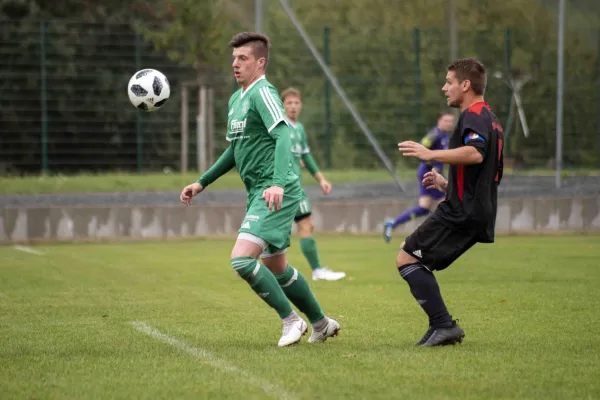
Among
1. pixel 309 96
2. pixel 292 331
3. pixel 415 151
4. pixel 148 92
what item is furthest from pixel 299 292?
pixel 309 96

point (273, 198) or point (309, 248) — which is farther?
point (309, 248)

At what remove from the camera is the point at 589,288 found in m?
11.0

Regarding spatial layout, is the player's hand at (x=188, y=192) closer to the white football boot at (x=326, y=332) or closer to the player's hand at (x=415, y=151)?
the white football boot at (x=326, y=332)

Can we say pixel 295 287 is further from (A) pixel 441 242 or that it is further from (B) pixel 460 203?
(B) pixel 460 203

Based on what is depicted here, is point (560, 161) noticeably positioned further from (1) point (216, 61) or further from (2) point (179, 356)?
(2) point (179, 356)

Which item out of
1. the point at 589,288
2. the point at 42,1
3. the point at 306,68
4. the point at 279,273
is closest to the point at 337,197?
the point at 306,68

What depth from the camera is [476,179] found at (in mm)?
7188

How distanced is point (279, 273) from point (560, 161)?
46.0ft

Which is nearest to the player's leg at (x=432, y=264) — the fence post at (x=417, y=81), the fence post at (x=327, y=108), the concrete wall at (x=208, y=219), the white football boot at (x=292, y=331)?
the white football boot at (x=292, y=331)

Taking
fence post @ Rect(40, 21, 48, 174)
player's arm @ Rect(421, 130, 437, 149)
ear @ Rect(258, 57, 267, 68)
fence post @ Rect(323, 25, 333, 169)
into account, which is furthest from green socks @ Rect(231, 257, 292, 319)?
fence post @ Rect(40, 21, 48, 174)

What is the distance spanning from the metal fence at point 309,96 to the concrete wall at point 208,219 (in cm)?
203

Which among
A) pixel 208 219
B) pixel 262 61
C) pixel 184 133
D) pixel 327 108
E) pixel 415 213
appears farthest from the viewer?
pixel 184 133

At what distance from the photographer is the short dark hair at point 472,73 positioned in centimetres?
731

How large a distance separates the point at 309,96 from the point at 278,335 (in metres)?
14.1
